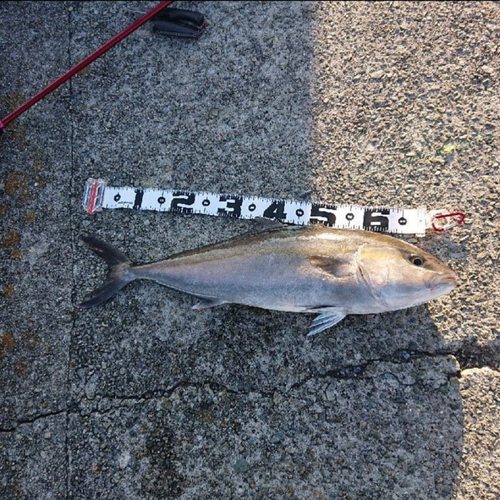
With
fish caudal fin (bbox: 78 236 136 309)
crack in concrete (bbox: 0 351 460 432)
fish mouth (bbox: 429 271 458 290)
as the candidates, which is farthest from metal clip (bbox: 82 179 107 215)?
fish mouth (bbox: 429 271 458 290)

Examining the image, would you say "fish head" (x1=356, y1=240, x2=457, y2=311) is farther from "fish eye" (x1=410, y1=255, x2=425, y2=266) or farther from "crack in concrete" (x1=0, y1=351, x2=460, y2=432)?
"crack in concrete" (x1=0, y1=351, x2=460, y2=432)

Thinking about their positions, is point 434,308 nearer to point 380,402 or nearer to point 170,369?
point 380,402

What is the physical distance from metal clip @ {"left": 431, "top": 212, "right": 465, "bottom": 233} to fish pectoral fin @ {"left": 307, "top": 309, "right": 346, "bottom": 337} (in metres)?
0.93

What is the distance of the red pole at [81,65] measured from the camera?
321cm

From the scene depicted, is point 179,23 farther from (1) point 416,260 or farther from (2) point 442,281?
(2) point 442,281

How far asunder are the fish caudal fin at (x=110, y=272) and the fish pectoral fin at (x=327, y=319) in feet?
4.05

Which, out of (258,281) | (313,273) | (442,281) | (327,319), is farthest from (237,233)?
(442,281)

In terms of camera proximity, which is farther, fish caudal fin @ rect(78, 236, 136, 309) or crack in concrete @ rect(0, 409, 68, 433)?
fish caudal fin @ rect(78, 236, 136, 309)

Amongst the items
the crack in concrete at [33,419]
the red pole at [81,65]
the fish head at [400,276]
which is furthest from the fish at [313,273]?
the red pole at [81,65]

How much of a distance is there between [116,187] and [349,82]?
191cm

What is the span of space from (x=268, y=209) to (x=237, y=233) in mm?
277

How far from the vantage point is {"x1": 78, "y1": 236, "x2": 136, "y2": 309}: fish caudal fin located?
9.90ft

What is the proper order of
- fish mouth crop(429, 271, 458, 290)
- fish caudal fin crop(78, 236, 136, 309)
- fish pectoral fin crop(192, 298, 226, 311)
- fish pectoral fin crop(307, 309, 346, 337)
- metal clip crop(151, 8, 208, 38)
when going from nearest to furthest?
fish mouth crop(429, 271, 458, 290) → fish pectoral fin crop(307, 309, 346, 337) → fish pectoral fin crop(192, 298, 226, 311) → fish caudal fin crop(78, 236, 136, 309) → metal clip crop(151, 8, 208, 38)

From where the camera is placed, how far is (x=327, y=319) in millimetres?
2764
